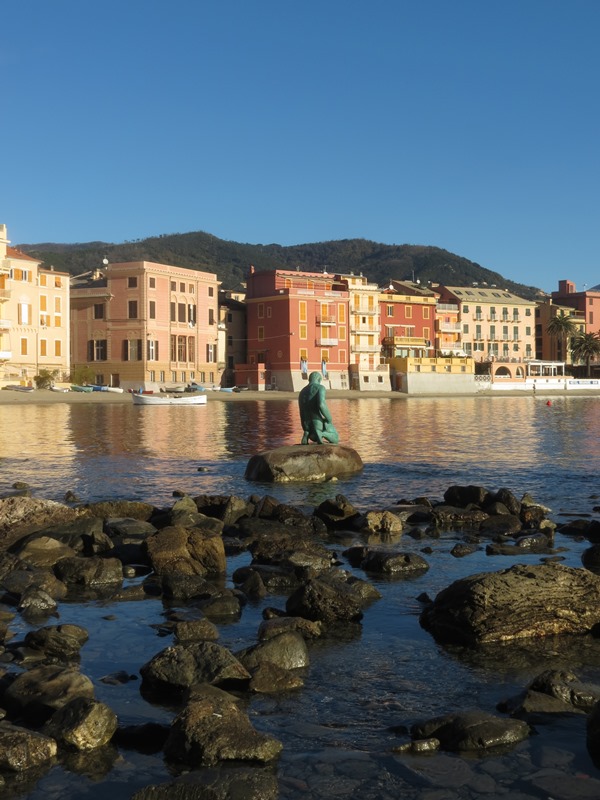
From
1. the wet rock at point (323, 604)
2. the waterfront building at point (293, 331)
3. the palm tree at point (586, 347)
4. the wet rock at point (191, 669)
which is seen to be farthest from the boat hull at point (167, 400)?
the palm tree at point (586, 347)

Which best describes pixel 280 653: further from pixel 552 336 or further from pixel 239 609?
pixel 552 336

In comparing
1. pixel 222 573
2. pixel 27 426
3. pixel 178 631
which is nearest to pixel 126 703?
pixel 178 631

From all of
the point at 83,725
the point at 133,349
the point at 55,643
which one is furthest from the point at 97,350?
the point at 83,725

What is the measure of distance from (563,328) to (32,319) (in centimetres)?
7801

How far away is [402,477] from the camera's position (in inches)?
1083

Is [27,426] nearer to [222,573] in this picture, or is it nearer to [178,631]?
[222,573]

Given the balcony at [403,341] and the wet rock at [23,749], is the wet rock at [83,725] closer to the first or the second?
the wet rock at [23,749]

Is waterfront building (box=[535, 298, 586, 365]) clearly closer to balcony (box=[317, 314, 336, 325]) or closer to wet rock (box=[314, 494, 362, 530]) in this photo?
balcony (box=[317, 314, 336, 325])

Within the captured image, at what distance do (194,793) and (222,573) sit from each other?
7523 millimetres

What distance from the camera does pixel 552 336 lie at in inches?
5571

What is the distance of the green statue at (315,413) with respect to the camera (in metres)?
Answer: 27.1

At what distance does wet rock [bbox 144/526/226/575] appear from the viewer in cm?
1420

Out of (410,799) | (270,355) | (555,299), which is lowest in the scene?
(410,799)

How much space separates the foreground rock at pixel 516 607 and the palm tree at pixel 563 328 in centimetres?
12777
